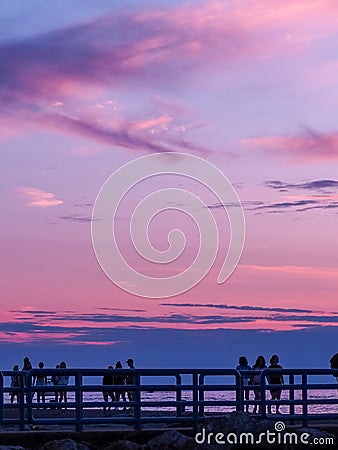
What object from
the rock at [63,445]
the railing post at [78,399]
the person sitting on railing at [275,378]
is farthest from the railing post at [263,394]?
the rock at [63,445]

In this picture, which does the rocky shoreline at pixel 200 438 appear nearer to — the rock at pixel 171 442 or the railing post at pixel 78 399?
the rock at pixel 171 442

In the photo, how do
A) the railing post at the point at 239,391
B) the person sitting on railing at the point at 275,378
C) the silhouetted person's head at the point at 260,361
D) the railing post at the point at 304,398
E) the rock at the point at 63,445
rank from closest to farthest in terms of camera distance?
the rock at the point at 63,445 → the railing post at the point at 239,391 → the railing post at the point at 304,398 → the person sitting on railing at the point at 275,378 → the silhouetted person's head at the point at 260,361

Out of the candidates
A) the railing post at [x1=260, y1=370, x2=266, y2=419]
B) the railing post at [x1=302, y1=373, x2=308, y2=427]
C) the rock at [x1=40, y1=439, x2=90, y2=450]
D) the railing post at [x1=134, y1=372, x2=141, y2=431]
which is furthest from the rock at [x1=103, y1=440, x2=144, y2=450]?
the railing post at [x1=302, y1=373, x2=308, y2=427]

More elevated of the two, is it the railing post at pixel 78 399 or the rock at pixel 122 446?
the railing post at pixel 78 399

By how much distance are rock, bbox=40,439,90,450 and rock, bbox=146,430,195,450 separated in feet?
4.61

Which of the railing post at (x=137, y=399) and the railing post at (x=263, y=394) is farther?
the railing post at (x=263, y=394)

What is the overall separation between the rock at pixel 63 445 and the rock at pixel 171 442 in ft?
4.61

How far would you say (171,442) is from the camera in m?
19.3

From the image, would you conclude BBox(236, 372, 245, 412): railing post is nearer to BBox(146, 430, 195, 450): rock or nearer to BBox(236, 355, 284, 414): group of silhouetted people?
BBox(236, 355, 284, 414): group of silhouetted people

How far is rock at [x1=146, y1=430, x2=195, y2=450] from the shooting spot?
19234 mm

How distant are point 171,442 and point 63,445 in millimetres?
2136

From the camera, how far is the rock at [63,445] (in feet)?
60.8

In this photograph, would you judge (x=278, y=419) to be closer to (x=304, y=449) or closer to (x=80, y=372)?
(x=304, y=449)

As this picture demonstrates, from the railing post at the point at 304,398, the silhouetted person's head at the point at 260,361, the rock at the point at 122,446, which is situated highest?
the silhouetted person's head at the point at 260,361
